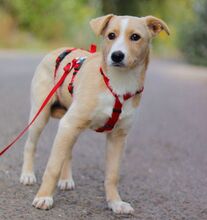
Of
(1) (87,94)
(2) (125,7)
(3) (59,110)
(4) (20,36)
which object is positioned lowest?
(4) (20,36)

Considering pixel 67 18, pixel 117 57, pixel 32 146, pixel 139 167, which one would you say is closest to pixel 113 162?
pixel 32 146

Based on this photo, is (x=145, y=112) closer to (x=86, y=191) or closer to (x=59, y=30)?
(x=86, y=191)

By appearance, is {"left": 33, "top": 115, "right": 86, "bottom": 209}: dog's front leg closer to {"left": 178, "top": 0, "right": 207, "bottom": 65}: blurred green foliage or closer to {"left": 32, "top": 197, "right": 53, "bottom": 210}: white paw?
{"left": 32, "top": 197, "right": 53, "bottom": 210}: white paw

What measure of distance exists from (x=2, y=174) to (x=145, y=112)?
6.99m

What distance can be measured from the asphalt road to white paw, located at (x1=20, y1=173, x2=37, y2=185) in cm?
7

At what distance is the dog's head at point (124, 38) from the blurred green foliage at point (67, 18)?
28.0 m

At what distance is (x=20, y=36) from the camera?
3897 centimetres

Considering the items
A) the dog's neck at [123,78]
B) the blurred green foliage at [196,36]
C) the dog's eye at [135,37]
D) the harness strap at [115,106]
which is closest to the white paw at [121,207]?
the harness strap at [115,106]

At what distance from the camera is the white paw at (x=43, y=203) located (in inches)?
221

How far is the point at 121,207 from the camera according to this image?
19.3ft

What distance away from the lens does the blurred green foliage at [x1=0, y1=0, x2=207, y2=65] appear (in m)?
37.6

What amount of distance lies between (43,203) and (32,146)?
3.90ft

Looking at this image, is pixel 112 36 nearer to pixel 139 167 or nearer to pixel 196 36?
pixel 139 167

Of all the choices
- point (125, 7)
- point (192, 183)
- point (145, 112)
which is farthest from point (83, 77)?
point (125, 7)
